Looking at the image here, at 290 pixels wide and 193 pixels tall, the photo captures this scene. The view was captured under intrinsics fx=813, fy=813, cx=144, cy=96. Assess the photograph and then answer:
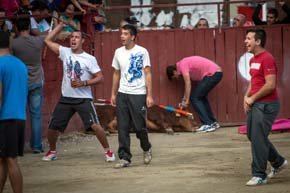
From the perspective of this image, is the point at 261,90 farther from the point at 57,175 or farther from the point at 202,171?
the point at 57,175

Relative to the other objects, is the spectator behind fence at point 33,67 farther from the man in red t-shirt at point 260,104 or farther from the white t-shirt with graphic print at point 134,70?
the man in red t-shirt at point 260,104

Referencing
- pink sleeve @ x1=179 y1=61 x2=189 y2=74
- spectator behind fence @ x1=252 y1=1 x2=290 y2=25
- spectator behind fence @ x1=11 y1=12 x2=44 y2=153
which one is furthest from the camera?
spectator behind fence @ x1=252 y1=1 x2=290 y2=25

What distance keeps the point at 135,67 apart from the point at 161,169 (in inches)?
54.3

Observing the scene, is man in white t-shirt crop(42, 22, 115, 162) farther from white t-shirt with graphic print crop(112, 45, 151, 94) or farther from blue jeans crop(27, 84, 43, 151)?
blue jeans crop(27, 84, 43, 151)

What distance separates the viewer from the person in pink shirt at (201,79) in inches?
574

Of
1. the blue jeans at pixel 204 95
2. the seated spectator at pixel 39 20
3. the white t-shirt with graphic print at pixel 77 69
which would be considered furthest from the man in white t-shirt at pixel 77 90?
the blue jeans at pixel 204 95

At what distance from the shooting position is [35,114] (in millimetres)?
12227

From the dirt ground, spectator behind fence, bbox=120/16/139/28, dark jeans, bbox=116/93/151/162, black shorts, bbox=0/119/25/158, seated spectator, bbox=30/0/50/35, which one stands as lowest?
the dirt ground

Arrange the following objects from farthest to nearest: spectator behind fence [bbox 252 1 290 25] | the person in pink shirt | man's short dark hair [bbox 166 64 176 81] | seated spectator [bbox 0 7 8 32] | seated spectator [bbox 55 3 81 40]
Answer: spectator behind fence [bbox 252 1 290 25], man's short dark hair [bbox 166 64 176 81], the person in pink shirt, seated spectator [bbox 55 3 81 40], seated spectator [bbox 0 7 8 32]

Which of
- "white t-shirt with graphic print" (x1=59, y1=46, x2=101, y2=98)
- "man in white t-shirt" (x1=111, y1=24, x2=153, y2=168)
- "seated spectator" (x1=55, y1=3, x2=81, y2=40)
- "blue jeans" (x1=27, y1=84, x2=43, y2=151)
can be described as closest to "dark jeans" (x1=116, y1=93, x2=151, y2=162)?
"man in white t-shirt" (x1=111, y1=24, x2=153, y2=168)

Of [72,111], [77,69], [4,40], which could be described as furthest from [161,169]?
[4,40]

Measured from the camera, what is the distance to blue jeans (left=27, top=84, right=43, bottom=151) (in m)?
12.1

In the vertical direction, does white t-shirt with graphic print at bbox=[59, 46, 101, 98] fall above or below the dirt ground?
above

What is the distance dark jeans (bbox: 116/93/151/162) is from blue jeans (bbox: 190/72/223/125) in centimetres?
399
